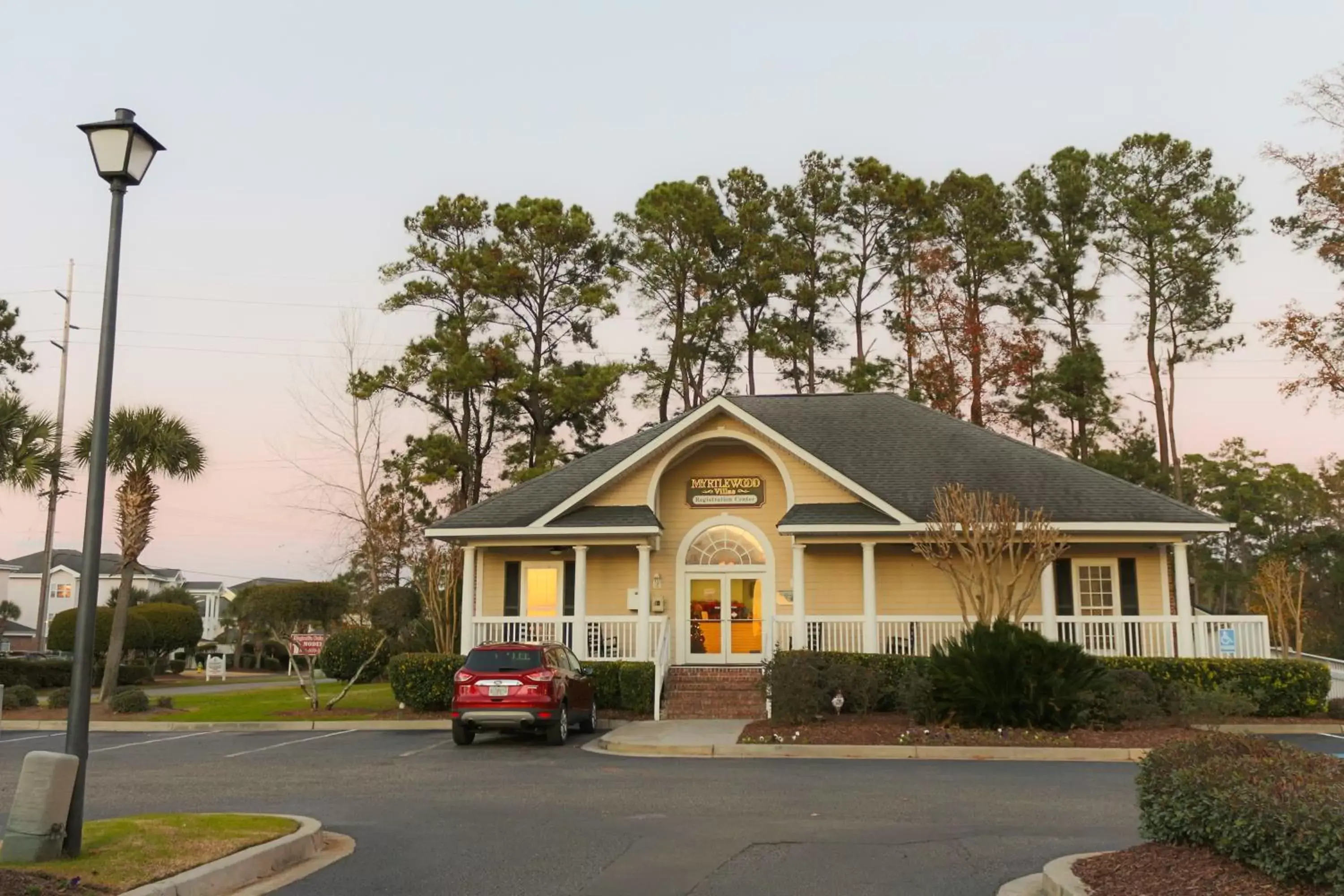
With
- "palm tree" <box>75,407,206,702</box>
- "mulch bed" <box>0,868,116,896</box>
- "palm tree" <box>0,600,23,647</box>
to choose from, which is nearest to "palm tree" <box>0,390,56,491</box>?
"palm tree" <box>75,407,206,702</box>

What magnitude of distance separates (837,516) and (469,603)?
816 centimetres

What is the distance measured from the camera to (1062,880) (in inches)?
265

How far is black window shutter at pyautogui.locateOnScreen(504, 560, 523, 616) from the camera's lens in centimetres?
2500

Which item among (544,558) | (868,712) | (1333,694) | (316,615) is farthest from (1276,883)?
(316,615)

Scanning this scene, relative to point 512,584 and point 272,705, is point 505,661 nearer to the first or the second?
point 512,584

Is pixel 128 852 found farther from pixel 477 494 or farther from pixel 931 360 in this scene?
pixel 931 360

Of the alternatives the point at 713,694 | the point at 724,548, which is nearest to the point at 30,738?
the point at 713,694

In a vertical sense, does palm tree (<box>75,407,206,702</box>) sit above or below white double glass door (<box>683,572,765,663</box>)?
above

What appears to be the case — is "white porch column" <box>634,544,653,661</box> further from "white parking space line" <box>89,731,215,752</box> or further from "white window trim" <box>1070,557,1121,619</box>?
"white window trim" <box>1070,557,1121,619</box>

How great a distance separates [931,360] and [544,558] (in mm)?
21436

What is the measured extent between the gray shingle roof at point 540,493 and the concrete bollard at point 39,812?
634 inches

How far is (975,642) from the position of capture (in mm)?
16562

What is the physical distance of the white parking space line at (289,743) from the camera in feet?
52.7

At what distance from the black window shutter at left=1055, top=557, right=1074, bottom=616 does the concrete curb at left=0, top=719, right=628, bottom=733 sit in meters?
10.0
